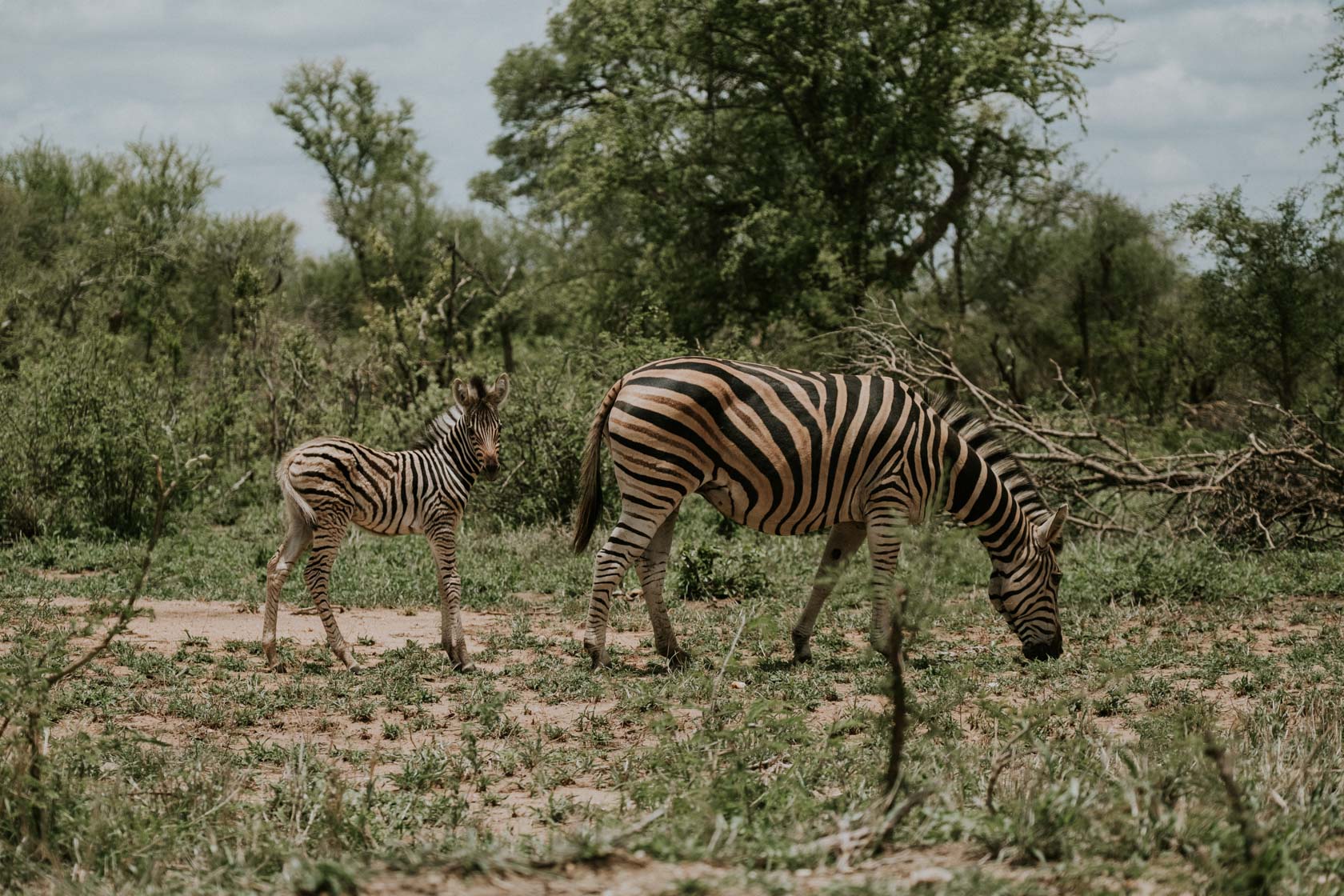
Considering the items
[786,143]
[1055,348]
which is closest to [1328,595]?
[786,143]

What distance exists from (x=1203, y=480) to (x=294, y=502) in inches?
345

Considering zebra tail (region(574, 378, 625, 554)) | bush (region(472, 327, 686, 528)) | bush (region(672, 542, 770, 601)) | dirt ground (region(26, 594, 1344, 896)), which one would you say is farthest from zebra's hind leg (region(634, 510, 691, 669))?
bush (region(472, 327, 686, 528))

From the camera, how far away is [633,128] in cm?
2422

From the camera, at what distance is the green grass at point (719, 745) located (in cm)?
404

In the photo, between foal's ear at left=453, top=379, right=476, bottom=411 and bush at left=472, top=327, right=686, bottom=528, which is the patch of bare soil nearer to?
foal's ear at left=453, top=379, right=476, bottom=411

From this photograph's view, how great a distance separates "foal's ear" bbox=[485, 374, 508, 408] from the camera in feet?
28.5

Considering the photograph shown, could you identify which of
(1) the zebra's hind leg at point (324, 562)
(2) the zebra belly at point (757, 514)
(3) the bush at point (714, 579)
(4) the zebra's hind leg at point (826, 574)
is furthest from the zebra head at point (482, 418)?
(3) the bush at point (714, 579)

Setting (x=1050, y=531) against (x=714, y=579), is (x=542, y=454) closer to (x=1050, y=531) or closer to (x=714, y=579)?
(x=714, y=579)

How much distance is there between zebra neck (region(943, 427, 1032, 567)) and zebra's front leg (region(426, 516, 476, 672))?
11.0 feet

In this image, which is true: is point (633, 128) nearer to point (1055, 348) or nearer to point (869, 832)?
point (1055, 348)

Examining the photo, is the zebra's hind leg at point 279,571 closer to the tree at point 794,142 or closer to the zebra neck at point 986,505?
the zebra neck at point 986,505

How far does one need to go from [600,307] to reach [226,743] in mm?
19825

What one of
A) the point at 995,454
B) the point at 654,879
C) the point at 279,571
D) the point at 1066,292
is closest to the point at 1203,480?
the point at 995,454

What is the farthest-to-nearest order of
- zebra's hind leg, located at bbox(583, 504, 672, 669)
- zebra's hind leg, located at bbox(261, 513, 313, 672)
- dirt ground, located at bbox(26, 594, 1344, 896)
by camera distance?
1. zebra's hind leg, located at bbox(583, 504, 672, 669)
2. zebra's hind leg, located at bbox(261, 513, 313, 672)
3. dirt ground, located at bbox(26, 594, 1344, 896)
